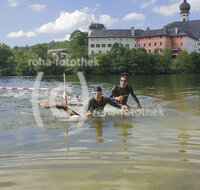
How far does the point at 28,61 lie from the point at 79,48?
Answer: 76.6 feet

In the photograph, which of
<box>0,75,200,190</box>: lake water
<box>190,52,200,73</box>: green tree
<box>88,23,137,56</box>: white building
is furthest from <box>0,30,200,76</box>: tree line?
<box>0,75,200,190</box>: lake water

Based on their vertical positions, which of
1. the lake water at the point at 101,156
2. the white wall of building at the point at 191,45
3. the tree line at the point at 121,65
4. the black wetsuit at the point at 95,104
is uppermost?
the white wall of building at the point at 191,45

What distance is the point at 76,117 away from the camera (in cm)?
888

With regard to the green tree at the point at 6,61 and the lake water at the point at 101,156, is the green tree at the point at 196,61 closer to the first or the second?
the green tree at the point at 6,61

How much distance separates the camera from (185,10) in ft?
448

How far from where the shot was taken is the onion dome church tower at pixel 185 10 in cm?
13550

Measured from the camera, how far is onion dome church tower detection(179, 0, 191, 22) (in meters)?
136

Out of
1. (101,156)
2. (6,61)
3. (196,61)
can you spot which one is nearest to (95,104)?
(101,156)

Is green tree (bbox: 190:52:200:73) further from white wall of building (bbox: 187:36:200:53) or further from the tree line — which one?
white wall of building (bbox: 187:36:200:53)

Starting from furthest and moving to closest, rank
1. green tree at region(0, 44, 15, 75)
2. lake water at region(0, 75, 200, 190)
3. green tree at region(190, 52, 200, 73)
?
green tree at region(190, 52, 200, 73), green tree at region(0, 44, 15, 75), lake water at region(0, 75, 200, 190)

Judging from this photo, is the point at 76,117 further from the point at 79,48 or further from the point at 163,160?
the point at 79,48

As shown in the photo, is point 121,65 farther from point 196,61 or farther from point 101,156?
point 101,156

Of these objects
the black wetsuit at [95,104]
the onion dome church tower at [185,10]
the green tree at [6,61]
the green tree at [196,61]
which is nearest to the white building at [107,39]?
the green tree at [196,61]

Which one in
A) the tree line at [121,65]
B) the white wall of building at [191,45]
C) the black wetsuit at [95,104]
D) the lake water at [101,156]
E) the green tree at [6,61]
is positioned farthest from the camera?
the white wall of building at [191,45]
